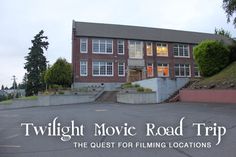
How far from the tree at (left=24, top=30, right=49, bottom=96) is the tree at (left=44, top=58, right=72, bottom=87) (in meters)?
16.2

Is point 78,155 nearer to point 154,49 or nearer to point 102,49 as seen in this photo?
point 102,49

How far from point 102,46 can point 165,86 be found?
17872 mm

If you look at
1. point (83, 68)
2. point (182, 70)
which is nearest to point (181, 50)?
point (182, 70)

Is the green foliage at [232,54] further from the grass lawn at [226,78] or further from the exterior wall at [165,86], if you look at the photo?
the exterior wall at [165,86]

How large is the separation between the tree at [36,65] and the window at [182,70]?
23.7 m

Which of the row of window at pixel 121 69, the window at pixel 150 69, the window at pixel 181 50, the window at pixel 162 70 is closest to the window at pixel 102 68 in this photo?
the row of window at pixel 121 69

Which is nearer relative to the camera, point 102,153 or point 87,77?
point 102,153

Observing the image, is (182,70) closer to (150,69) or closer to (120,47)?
(150,69)

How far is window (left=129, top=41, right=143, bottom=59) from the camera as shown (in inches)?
1639

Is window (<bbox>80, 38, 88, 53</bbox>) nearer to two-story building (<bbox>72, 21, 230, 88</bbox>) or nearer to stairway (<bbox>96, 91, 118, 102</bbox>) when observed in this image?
two-story building (<bbox>72, 21, 230, 88</bbox>)

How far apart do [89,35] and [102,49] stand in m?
2.79

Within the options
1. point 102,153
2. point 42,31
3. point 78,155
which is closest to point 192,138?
point 102,153

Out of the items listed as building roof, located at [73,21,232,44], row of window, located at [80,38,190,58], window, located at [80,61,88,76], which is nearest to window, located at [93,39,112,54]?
row of window, located at [80,38,190,58]

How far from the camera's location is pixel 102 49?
40000mm
